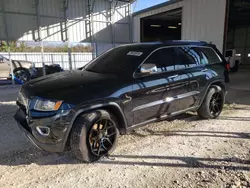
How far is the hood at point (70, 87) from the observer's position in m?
2.78

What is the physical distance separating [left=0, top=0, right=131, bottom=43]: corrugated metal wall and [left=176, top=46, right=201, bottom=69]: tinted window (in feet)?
35.2

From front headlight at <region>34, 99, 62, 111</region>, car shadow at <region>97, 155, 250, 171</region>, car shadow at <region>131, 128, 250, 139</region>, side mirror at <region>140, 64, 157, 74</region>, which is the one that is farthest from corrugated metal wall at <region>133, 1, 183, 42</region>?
front headlight at <region>34, 99, 62, 111</region>

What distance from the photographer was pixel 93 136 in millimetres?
3023

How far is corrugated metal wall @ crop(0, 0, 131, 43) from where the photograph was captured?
11750mm

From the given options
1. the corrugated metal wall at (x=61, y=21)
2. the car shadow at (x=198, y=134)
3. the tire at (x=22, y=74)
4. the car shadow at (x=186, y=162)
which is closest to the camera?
the car shadow at (x=186, y=162)

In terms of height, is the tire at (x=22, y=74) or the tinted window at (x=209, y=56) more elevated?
the tinted window at (x=209, y=56)

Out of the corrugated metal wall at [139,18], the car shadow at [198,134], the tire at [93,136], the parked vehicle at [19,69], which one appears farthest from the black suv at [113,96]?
the parked vehicle at [19,69]

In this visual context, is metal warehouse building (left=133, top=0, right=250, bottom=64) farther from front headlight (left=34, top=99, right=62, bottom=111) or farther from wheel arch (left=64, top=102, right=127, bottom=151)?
front headlight (left=34, top=99, right=62, bottom=111)

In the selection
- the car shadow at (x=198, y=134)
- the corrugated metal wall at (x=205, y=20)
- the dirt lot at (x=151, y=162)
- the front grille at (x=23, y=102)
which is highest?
the corrugated metal wall at (x=205, y=20)

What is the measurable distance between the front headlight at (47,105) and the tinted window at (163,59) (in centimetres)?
168

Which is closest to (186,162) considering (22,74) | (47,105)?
(47,105)

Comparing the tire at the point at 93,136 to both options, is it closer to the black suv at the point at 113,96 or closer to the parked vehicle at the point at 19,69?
the black suv at the point at 113,96

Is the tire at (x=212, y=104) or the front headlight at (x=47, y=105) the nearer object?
the front headlight at (x=47, y=105)

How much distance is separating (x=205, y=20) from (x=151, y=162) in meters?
10.4
